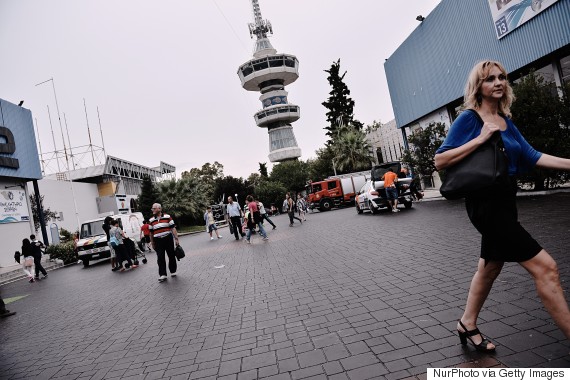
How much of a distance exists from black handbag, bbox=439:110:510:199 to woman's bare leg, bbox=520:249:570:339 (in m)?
0.50

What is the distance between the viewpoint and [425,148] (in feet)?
65.1

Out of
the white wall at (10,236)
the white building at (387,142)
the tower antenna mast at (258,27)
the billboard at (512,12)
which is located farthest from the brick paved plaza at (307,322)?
the tower antenna mast at (258,27)

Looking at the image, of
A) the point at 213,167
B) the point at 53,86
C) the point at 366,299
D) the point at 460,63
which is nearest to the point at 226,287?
the point at 366,299

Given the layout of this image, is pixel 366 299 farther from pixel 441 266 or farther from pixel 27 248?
pixel 27 248

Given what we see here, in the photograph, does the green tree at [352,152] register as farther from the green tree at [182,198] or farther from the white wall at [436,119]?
the green tree at [182,198]

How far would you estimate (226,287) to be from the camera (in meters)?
7.16

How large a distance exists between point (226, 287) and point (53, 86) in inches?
1402

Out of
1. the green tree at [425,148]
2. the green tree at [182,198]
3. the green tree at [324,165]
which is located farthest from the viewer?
the green tree at [324,165]

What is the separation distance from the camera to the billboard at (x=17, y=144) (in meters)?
23.6

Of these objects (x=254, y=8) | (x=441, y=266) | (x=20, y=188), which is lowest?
(x=441, y=266)

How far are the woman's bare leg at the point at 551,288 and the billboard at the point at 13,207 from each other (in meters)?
27.0

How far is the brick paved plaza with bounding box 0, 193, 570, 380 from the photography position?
319cm

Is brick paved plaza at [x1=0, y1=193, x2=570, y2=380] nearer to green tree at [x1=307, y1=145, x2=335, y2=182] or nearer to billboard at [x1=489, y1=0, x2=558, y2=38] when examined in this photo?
billboard at [x1=489, y1=0, x2=558, y2=38]

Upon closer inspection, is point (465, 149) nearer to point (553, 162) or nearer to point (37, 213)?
point (553, 162)
